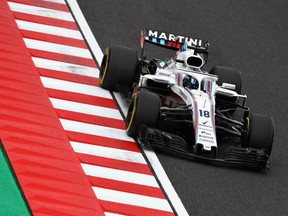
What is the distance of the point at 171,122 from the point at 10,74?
3.02 m

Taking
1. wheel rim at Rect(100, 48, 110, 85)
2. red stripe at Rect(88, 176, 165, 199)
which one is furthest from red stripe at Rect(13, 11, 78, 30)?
red stripe at Rect(88, 176, 165, 199)

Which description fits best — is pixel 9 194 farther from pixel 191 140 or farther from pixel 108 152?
pixel 191 140

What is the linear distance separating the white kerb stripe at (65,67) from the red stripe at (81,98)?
89 centimetres

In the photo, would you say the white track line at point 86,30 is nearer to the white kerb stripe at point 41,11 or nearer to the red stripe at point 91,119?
the white kerb stripe at point 41,11

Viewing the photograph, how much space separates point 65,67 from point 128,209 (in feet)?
15.2

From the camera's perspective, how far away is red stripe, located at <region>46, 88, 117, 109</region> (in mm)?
15861

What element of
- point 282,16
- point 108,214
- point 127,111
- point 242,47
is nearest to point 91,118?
point 127,111

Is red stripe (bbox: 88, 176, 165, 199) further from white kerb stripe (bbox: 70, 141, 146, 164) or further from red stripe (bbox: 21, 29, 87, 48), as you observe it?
red stripe (bbox: 21, 29, 87, 48)


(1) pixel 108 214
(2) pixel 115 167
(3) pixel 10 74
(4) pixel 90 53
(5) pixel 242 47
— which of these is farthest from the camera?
(5) pixel 242 47

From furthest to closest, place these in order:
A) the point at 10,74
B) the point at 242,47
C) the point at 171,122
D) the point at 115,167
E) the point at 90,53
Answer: the point at 242,47, the point at 90,53, the point at 10,74, the point at 171,122, the point at 115,167

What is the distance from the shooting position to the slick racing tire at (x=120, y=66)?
1616 centimetres

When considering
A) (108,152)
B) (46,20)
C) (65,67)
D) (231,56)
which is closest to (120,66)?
(65,67)

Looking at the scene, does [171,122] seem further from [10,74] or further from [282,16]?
[282,16]

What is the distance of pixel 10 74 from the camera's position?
1611 cm
